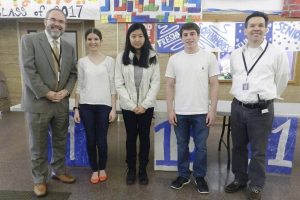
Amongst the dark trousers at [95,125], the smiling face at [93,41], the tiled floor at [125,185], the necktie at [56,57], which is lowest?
the tiled floor at [125,185]

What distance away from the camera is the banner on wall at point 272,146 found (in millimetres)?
2654

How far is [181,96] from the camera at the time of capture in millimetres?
2270

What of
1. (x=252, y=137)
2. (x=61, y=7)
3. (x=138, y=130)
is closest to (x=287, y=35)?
(x=252, y=137)

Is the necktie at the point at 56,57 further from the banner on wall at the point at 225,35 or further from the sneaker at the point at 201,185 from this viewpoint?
the banner on wall at the point at 225,35

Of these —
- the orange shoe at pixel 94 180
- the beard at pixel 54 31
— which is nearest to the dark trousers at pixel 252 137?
the orange shoe at pixel 94 180

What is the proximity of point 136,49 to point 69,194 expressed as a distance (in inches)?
52.0

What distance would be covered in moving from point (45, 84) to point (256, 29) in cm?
164

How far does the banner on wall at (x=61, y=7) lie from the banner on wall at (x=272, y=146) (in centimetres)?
242

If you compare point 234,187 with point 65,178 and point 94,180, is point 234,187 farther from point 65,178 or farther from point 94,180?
point 65,178

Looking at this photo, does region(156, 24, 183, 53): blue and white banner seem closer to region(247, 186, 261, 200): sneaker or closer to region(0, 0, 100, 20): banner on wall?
region(0, 0, 100, 20): banner on wall

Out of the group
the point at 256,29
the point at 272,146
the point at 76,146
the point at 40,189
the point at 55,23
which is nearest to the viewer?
the point at 256,29

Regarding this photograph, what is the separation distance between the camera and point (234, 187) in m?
2.42

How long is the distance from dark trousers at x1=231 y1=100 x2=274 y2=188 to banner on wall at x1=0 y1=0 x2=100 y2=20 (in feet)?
9.59

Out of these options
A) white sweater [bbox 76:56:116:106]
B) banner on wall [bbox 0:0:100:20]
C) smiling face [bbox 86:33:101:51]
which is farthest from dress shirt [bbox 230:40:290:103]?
banner on wall [bbox 0:0:100:20]
